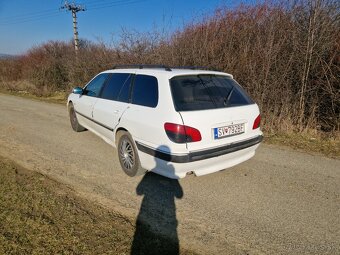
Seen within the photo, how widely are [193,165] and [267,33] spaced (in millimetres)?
5996

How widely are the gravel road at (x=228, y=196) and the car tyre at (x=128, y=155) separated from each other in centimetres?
14

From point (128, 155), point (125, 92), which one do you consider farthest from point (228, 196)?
point (125, 92)

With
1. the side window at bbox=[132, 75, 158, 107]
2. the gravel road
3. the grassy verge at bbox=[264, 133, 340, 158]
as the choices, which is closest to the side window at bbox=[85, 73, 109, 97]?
the gravel road

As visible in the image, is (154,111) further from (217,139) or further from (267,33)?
(267,33)

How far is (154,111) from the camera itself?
137 inches

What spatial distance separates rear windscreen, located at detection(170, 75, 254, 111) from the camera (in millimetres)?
3380

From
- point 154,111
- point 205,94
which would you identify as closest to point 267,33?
point 205,94

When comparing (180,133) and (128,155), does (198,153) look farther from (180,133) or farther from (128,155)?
(128,155)

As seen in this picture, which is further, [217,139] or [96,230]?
[217,139]

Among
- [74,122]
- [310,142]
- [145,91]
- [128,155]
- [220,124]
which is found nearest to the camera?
[220,124]

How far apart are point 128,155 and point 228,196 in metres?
1.70

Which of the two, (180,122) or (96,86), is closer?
(180,122)

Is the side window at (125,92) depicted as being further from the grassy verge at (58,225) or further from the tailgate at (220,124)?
the grassy verge at (58,225)

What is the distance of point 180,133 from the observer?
3172 mm
